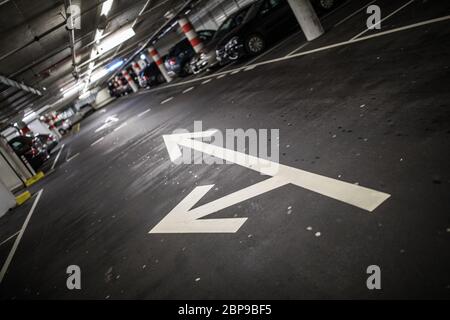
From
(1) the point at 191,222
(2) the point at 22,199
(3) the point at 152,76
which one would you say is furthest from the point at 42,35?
(3) the point at 152,76

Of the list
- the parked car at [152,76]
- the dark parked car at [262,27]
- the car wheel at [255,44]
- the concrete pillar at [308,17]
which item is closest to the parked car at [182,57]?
the parked car at [152,76]

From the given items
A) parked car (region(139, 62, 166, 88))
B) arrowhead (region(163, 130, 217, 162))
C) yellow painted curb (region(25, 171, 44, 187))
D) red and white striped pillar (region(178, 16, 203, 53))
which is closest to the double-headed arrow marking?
arrowhead (region(163, 130, 217, 162))

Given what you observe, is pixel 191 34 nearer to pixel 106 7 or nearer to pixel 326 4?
pixel 326 4

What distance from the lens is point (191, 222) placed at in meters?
3.66

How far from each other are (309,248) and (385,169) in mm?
1131

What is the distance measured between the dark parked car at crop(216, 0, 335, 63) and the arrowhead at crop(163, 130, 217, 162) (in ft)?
19.5

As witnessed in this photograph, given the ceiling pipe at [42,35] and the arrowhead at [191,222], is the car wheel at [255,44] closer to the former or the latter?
the ceiling pipe at [42,35]

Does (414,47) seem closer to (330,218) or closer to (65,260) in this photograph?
(330,218)

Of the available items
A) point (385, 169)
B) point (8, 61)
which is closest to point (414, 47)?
point (385, 169)

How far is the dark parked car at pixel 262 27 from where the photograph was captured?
39.3 feet

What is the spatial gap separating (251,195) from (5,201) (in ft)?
32.8

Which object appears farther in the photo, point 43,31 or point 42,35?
point 42,35

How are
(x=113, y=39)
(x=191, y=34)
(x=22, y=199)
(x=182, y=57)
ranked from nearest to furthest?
(x=22, y=199) → (x=113, y=39) → (x=191, y=34) → (x=182, y=57)

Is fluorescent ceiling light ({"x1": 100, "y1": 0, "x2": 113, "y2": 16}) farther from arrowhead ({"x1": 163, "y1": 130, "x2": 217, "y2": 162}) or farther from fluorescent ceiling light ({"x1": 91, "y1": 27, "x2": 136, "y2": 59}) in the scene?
fluorescent ceiling light ({"x1": 91, "y1": 27, "x2": 136, "y2": 59})
